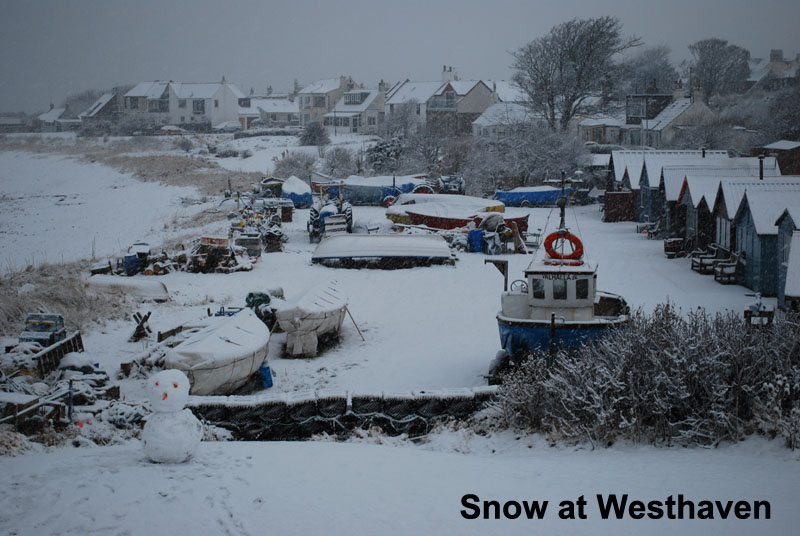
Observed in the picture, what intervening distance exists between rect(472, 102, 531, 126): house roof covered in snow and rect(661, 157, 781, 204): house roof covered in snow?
2262cm

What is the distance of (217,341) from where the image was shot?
1145 centimetres

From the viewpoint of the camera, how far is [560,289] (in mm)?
12344

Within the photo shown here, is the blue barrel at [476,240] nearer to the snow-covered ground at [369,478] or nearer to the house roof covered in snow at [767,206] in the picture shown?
the house roof covered in snow at [767,206]

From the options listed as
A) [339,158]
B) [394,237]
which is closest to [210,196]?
[339,158]

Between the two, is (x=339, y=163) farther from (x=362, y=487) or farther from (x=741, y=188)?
(x=362, y=487)

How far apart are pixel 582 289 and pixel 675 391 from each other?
4.24m

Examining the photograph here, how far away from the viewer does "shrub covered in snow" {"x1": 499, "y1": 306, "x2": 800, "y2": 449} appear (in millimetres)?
7961

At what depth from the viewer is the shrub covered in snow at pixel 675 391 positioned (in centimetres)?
796

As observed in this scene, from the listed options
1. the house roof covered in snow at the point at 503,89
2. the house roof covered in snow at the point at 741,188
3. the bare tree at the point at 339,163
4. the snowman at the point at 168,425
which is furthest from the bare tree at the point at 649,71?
the snowman at the point at 168,425

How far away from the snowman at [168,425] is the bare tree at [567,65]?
1692 inches

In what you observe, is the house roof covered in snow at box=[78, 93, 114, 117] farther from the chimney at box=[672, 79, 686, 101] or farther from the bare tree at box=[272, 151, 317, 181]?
the chimney at box=[672, 79, 686, 101]

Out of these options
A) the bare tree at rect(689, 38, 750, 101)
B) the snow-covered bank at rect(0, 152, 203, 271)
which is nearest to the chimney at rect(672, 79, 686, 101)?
the bare tree at rect(689, 38, 750, 101)

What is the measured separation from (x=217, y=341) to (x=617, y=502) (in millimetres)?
7110

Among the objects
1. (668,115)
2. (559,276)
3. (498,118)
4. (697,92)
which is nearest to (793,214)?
(559,276)
